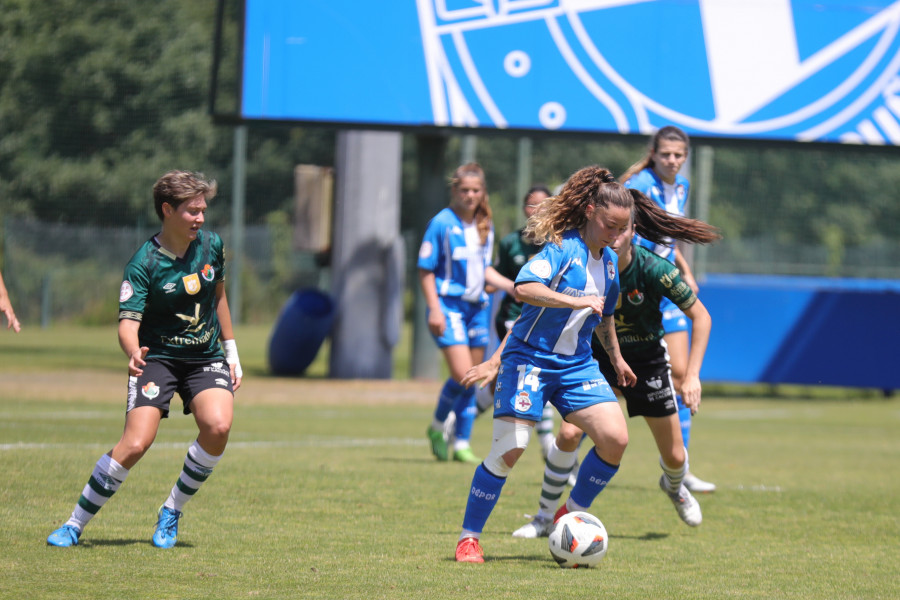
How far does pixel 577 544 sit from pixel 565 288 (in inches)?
46.5

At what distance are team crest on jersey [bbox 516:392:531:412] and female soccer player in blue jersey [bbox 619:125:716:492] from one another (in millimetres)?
2201

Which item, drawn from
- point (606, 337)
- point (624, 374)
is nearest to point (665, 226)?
point (606, 337)

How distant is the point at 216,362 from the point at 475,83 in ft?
34.9

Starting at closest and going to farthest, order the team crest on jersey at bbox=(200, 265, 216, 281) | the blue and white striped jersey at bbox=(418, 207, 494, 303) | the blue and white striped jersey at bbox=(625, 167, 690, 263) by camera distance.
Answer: the team crest on jersey at bbox=(200, 265, 216, 281) → the blue and white striped jersey at bbox=(625, 167, 690, 263) → the blue and white striped jersey at bbox=(418, 207, 494, 303)

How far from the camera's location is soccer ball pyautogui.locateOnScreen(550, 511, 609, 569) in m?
5.83

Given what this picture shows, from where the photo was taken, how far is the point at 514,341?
597cm

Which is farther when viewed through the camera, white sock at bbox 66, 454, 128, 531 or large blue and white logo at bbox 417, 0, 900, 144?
large blue and white logo at bbox 417, 0, 900, 144

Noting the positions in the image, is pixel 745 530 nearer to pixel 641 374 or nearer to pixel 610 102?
pixel 641 374

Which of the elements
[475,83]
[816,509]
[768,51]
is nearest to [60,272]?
[475,83]

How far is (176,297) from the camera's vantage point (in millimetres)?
5973

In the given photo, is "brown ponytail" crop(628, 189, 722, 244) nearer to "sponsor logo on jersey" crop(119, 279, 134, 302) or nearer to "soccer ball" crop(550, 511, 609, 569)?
"soccer ball" crop(550, 511, 609, 569)

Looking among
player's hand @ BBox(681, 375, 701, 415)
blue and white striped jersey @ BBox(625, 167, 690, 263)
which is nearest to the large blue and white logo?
blue and white striped jersey @ BBox(625, 167, 690, 263)

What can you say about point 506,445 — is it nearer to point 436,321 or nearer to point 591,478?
point 591,478

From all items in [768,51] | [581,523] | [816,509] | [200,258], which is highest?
[768,51]
